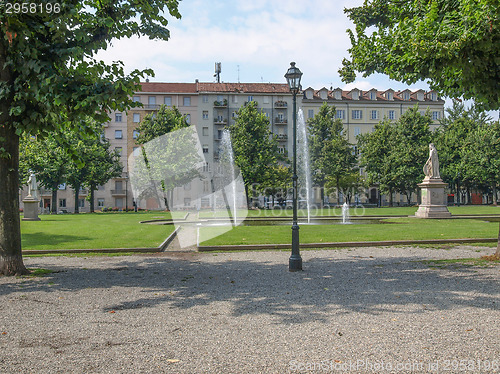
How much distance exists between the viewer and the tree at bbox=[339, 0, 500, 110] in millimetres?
8094

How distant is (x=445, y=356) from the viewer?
4.47 meters

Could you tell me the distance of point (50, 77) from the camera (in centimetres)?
748

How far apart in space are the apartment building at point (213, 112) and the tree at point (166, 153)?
1784cm

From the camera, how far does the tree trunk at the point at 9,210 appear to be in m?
9.16

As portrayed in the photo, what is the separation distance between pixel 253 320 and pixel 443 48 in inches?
249

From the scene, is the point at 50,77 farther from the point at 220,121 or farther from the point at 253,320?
the point at 220,121

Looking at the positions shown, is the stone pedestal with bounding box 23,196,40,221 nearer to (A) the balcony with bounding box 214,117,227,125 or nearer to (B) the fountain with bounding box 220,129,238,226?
(B) the fountain with bounding box 220,129,238,226

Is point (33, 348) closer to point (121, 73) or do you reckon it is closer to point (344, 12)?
point (121, 73)

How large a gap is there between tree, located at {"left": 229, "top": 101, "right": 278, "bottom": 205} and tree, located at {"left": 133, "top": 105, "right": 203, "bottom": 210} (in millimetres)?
5742

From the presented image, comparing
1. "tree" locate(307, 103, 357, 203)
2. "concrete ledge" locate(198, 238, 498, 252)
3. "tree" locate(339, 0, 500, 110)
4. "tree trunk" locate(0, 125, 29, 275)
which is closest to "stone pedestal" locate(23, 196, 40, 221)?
"concrete ledge" locate(198, 238, 498, 252)

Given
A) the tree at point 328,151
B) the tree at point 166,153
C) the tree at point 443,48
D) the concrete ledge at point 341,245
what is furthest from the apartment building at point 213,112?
the tree at point 443,48

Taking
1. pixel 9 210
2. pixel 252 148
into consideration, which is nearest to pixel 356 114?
pixel 252 148

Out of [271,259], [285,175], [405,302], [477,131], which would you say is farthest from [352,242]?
[477,131]

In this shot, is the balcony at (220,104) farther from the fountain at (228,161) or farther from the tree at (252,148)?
the tree at (252,148)
